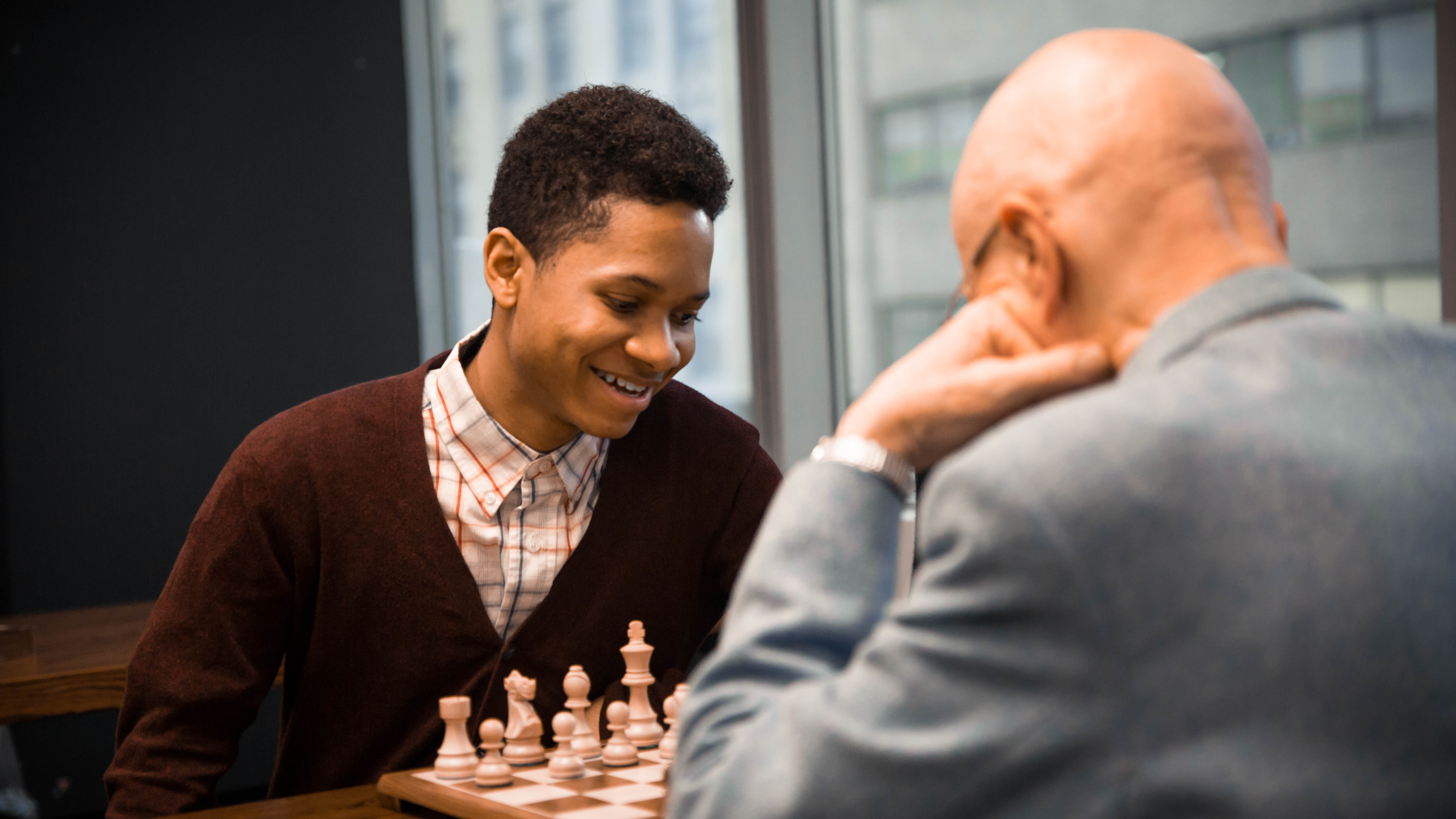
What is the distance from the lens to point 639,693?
1521 mm

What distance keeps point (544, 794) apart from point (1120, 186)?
0.84 metres

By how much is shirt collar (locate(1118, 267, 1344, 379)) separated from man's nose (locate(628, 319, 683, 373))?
0.91 meters

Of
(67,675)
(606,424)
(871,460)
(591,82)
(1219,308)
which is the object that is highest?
(591,82)

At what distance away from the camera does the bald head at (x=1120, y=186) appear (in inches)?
33.2

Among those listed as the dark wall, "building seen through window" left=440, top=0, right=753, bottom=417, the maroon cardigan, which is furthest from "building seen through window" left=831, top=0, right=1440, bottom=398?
the dark wall

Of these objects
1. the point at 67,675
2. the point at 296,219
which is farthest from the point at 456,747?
the point at 296,219

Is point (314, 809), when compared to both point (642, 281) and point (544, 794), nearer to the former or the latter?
point (544, 794)

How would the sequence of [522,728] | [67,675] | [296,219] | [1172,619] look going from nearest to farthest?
1. [1172,619]
2. [522,728]
3. [67,675]
4. [296,219]

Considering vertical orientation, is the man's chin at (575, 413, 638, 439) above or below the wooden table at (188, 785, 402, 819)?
above

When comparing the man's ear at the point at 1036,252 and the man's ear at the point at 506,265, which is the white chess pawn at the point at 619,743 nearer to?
the man's ear at the point at 506,265

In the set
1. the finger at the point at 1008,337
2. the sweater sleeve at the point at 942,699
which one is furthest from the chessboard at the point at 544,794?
the finger at the point at 1008,337

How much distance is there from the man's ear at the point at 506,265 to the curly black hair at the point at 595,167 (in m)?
0.01

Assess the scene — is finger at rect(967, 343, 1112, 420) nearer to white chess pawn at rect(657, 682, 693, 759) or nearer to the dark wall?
white chess pawn at rect(657, 682, 693, 759)

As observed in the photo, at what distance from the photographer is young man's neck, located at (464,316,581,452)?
5.81 feet
